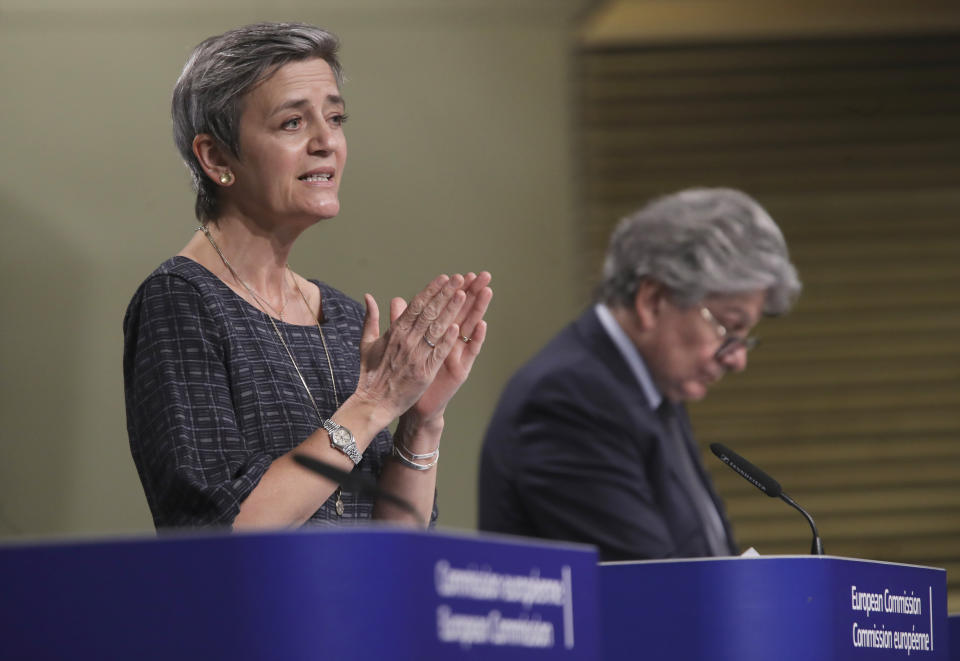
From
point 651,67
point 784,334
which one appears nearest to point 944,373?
point 784,334

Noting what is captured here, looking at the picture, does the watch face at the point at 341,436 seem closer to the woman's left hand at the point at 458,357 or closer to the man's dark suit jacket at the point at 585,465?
the woman's left hand at the point at 458,357

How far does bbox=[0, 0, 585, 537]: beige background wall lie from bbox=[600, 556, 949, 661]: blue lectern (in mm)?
2550

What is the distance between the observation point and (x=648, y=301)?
3420mm

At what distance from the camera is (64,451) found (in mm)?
4324

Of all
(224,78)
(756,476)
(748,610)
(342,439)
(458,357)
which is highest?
(224,78)

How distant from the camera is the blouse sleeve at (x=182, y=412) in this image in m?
2.03

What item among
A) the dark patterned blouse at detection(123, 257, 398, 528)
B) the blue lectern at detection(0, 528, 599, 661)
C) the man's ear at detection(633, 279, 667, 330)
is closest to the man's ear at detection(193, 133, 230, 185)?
the dark patterned blouse at detection(123, 257, 398, 528)

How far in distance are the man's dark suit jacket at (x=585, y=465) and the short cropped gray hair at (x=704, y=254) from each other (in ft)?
0.84

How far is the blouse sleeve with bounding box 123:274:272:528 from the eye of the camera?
6.65 ft

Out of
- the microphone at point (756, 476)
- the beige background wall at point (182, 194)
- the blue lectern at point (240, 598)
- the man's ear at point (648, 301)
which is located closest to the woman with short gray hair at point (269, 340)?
the microphone at point (756, 476)

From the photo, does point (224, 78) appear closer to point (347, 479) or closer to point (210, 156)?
point (210, 156)

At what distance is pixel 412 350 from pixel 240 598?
857 mm

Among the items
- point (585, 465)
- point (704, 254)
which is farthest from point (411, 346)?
point (704, 254)

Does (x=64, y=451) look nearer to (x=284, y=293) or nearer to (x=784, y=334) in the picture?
(x=284, y=293)
